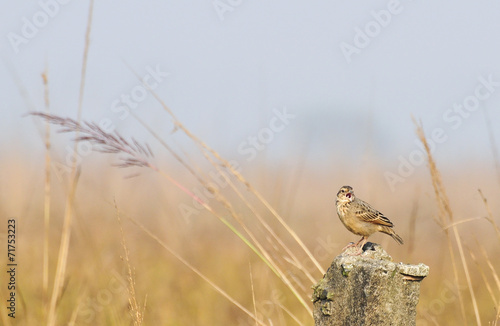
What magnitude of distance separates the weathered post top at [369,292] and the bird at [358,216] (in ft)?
2.27

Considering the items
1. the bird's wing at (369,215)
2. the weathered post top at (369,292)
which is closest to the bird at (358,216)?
the bird's wing at (369,215)

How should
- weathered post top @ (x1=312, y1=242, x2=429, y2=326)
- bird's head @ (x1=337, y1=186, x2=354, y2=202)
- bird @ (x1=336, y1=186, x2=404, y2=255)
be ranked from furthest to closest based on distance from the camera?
bird's head @ (x1=337, y1=186, x2=354, y2=202) < bird @ (x1=336, y1=186, x2=404, y2=255) < weathered post top @ (x1=312, y1=242, x2=429, y2=326)

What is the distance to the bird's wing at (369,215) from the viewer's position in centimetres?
334

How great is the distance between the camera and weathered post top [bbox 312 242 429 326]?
2.48 m

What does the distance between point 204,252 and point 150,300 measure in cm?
331

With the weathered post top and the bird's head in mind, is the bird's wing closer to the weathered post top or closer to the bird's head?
the bird's head

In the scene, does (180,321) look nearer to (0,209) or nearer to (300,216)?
(0,209)

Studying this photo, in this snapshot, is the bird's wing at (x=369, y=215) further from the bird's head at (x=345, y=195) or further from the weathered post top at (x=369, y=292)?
the weathered post top at (x=369, y=292)

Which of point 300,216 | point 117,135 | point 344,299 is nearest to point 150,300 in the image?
point 117,135

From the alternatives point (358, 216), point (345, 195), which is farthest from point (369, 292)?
point (345, 195)

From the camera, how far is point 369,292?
248cm

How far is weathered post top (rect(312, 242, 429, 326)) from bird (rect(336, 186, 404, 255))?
693 millimetres

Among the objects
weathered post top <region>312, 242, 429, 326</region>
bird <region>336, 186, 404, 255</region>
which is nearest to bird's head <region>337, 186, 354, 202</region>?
bird <region>336, 186, 404, 255</region>

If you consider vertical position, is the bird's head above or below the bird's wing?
above
